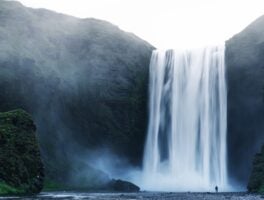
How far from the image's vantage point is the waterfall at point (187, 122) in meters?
71.9

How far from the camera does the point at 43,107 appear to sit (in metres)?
73.4

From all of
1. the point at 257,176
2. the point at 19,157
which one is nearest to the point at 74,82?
the point at 19,157

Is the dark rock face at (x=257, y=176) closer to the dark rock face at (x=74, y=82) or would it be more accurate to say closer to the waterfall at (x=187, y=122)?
the waterfall at (x=187, y=122)

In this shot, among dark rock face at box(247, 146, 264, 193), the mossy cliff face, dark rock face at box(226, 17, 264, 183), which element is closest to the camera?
the mossy cliff face

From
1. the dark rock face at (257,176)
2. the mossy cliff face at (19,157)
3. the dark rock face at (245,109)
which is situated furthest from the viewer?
the dark rock face at (245,109)

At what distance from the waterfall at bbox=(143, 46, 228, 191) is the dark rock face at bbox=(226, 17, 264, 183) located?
4.89 feet

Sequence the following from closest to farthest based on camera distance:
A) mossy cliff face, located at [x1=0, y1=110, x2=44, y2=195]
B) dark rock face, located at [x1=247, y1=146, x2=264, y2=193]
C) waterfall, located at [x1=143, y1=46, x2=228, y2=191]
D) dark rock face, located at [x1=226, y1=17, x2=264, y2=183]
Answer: mossy cliff face, located at [x1=0, y1=110, x2=44, y2=195] < dark rock face, located at [x1=247, y1=146, x2=264, y2=193] < waterfall, located at [x1=143, y1=46, x2=228, y2=191] < dark rock face, located at [x1=226, y1=17, x2=264, y2=183]

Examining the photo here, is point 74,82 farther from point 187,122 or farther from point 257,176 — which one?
point 257,176

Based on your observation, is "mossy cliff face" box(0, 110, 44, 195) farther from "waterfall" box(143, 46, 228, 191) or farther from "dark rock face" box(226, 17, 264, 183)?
"dark rock face" box(226, 17, 264, 183)

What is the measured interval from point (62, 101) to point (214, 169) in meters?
26.2

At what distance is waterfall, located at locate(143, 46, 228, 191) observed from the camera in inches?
2832

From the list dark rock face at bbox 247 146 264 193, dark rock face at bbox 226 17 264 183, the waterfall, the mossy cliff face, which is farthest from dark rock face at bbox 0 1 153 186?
dark rock face at bbox 247 146 264 193

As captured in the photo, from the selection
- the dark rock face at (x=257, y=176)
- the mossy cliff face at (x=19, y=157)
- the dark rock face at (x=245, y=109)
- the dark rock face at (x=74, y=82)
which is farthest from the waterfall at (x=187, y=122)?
the mossy cliff face at (x=19, y=157)

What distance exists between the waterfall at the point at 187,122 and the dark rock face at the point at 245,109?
1.49 m
